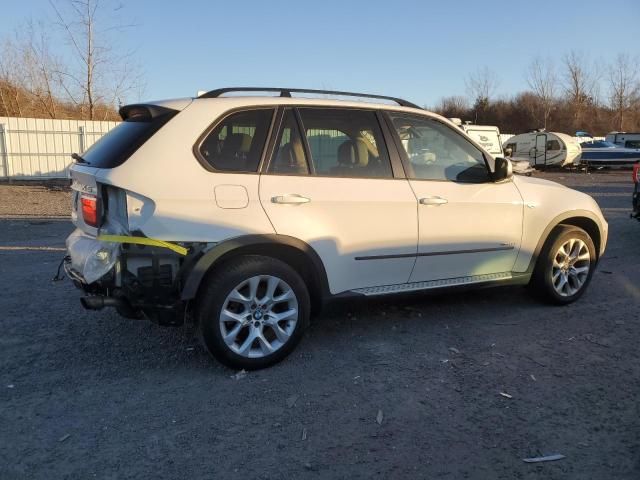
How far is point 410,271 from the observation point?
14.0 feet

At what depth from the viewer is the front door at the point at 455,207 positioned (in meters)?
4.27

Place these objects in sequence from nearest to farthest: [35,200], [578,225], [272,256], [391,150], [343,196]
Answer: [272,256]
[343,196]
[391,150]
[578,225]
[35,200]

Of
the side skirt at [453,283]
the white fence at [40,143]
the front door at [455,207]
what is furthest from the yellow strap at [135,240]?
the white fence at [40,143]

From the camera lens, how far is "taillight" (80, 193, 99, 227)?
138 inches

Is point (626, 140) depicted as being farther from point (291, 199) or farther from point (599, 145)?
point (291, 199)

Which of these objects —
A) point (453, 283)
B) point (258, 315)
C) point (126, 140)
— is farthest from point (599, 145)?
point (126, 140)

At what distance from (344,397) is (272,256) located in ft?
3.59

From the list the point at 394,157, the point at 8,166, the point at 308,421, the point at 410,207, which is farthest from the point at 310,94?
the point at 8,166

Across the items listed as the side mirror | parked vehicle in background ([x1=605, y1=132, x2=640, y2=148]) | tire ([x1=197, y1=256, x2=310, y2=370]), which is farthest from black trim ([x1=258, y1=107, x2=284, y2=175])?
parked vehicle in background ([x1=605, y1=132, x2=640, y2=148])

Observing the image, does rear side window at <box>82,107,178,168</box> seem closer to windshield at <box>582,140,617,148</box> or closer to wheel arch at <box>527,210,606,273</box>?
wheel arch at <box>527,210,606,273</box>

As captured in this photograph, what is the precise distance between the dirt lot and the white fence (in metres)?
15.7

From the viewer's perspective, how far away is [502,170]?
181 inches

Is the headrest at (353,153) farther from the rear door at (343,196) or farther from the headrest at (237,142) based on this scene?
the headrest at (237,142)

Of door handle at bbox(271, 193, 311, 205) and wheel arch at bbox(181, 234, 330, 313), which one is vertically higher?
door handle at bbox(271, 193, 311, 205)
